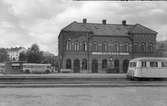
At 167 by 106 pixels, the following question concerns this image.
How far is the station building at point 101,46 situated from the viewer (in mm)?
49938

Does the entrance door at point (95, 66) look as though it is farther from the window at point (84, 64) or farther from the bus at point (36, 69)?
the bus at point (36, 69)

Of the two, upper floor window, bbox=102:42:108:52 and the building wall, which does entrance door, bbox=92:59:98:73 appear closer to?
the building wall

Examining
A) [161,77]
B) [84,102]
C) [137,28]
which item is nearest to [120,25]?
[137,28]

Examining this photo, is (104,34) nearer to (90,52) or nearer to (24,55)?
(90,52)

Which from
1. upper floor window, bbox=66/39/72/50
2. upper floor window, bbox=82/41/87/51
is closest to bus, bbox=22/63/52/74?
upper floor window, bbox=66/39/72/50

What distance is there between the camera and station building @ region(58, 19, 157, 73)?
49938 millimetres

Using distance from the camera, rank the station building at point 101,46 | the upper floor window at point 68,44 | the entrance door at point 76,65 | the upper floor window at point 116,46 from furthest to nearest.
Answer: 1. the upper floor window at point 116,46
2. the upper floor window at point 68,44
3. the station building at point 101,46
4. the entrance door at point 76,65

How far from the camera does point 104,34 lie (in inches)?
2057

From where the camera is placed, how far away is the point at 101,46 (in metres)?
51.8

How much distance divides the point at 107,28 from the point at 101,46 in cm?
595

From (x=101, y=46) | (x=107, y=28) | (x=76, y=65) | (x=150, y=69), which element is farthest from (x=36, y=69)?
(x=150, y=69)

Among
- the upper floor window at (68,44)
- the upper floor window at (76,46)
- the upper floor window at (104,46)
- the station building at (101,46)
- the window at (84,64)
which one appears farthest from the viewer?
the upper floor window at (104,46)

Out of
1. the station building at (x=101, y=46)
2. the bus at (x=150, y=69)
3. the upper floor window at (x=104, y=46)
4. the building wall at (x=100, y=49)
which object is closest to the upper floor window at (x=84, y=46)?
the station building at (x=101, y=46)

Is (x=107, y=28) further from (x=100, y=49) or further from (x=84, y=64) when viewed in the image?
(x=84, y=64)
